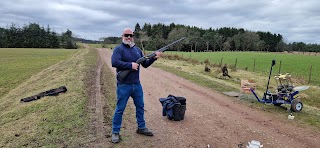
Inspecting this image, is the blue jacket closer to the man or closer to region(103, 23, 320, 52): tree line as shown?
the man

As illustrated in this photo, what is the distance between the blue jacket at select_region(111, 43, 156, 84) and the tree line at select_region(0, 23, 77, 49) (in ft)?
349

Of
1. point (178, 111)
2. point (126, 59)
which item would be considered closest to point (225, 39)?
point (178, 111)

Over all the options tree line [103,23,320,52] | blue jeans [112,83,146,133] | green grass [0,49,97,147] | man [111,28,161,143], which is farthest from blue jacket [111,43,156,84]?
tree line [103,23,320,52]

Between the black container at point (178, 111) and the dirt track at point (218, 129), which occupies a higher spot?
the black container at point (178, 111)

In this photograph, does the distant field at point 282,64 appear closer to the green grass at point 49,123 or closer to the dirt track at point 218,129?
the dirt track at point 218,129

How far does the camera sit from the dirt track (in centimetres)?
641

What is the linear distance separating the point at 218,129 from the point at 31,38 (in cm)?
11006

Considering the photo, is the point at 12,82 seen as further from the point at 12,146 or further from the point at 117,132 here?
the point at 117,132

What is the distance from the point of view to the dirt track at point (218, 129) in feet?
21.0

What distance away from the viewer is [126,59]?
5949mm

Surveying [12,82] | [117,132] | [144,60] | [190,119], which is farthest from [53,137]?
[12,82]

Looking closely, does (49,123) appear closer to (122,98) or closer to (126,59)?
(122,98)

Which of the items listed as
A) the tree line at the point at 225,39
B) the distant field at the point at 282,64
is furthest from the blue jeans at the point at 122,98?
the tree line at the point at 225,39

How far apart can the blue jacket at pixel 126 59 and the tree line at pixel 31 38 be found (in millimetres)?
106306
